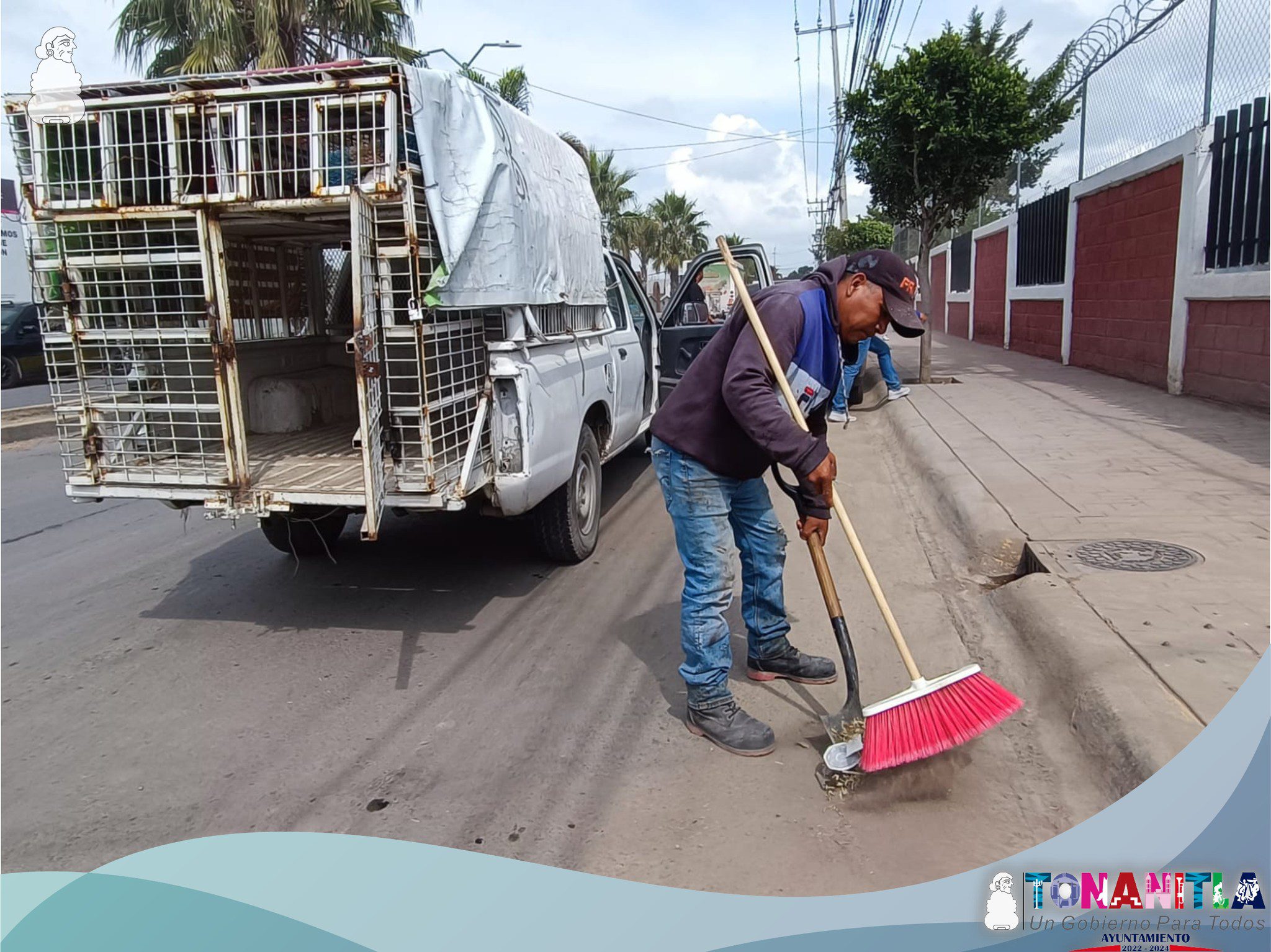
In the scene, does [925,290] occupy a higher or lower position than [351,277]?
lower

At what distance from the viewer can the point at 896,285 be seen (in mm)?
3186

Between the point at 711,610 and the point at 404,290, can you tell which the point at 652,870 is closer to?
the point at 711,610

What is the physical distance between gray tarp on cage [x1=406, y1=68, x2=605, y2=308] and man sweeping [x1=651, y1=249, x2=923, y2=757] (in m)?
1.23

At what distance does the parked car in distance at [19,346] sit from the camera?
1898 cm

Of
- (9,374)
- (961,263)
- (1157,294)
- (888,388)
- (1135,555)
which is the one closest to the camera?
(1135,555)

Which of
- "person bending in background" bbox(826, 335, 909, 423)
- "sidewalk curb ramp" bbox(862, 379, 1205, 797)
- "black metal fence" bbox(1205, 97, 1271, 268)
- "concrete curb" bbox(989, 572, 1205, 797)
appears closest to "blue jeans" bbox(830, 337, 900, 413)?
"person bending in background" bbox(826, 335, 909, 423)

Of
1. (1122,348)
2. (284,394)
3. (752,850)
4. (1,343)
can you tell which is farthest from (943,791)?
(1,343)

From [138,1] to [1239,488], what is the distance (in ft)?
53.0

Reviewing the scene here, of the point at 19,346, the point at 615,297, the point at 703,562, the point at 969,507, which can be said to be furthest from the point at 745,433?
the point at 19,346

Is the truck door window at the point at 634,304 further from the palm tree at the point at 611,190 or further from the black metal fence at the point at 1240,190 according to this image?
the palm tree at the point at 611,190

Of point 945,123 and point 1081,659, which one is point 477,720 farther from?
point 945,123

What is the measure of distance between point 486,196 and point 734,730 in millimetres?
2599

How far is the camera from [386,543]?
20.1ft

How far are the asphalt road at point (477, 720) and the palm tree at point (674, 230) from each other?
1565 inches
